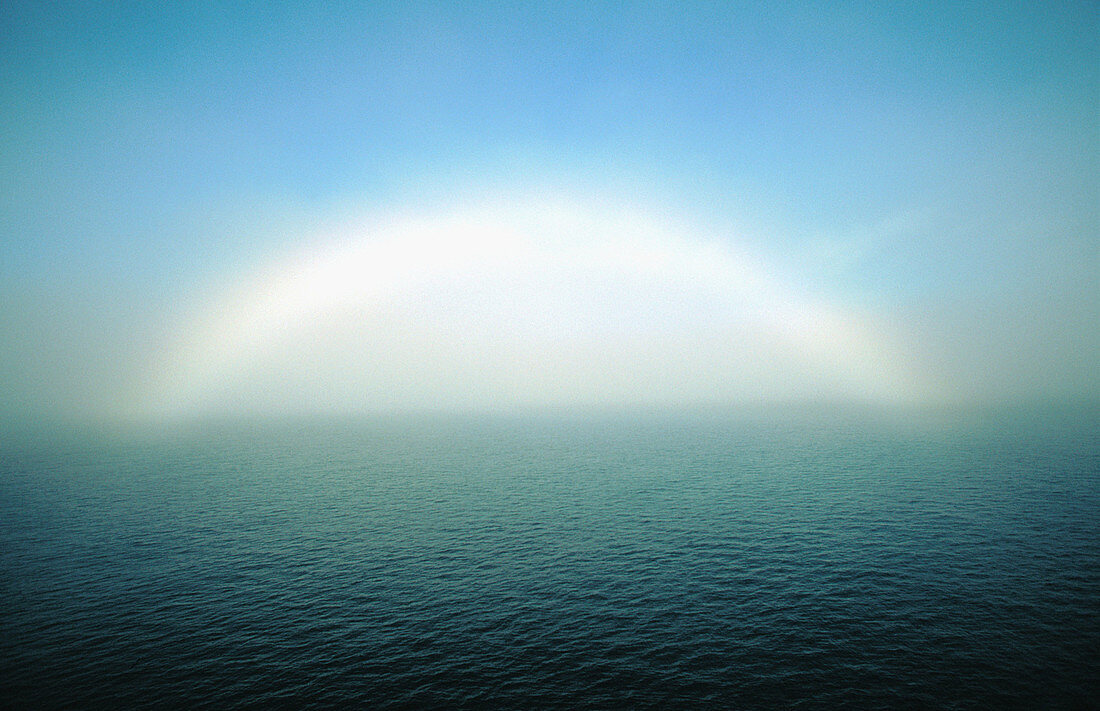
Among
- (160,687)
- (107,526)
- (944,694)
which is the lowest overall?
(944,694)

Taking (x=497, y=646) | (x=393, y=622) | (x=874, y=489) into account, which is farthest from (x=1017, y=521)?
(x=393, y=622)

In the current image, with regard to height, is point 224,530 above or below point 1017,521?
above

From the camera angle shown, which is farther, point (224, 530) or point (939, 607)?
point (224, 530)

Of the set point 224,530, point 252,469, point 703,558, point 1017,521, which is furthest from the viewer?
point 252,469

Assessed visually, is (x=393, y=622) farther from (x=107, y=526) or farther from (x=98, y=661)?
(x=107, y=526)

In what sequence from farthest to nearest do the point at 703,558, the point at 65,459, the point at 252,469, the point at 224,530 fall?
the point at 65,459
the point at 252,469
the point at 224,530
the point at 703,558

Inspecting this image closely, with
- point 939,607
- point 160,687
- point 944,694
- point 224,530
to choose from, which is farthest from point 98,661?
point 939,607
